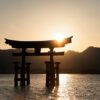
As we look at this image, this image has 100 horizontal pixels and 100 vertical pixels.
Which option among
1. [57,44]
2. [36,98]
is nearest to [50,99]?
[36,98]

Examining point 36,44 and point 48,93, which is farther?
point 36,44

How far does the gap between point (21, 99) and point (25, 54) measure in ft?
45.8

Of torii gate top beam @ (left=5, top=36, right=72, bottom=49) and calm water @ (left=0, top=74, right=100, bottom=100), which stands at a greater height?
torii gate top beam @ (left=5, top=36, right=72, bottom=49)

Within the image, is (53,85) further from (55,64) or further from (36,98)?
(36,98)

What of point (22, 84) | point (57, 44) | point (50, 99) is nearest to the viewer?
point (50, 99)

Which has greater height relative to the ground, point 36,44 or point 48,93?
point 36,44

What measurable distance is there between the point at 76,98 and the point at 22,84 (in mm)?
14675

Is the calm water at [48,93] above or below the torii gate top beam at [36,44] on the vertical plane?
below

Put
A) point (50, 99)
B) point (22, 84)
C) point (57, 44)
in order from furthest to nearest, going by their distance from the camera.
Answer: point (22, 84) < point (57, 44) < point (50, 99)

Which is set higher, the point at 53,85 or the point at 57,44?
the point at 57,44

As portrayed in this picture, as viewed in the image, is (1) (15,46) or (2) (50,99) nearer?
(2) (50,99)

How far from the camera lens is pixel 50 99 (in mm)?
33188

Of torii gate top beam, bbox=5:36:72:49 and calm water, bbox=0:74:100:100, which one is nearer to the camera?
calm water, bbox=0:74:100:100

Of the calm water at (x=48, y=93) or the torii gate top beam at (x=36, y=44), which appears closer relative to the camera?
the calm water at (x=48, y=93)
